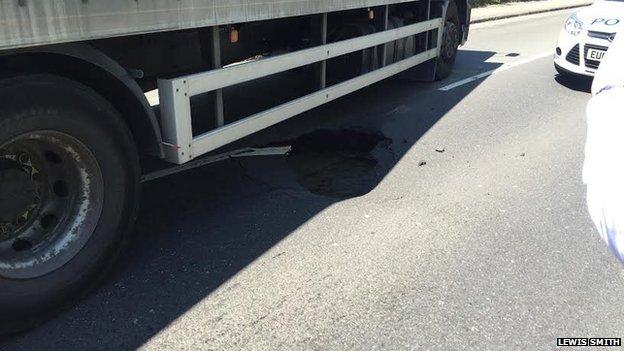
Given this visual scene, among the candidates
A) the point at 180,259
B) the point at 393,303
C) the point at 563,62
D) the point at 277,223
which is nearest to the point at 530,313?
the point at 393,303

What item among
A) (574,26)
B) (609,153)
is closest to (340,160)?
(609,153)

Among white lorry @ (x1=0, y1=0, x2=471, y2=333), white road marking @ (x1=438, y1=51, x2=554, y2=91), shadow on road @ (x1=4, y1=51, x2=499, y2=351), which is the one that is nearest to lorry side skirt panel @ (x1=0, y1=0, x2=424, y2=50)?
white lorry @ (x1=0, y1=0, x2=471, y2=333)

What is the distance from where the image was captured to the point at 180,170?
4820 mm

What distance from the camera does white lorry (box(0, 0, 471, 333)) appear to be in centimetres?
257

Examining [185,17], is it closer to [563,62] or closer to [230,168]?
[230,168]

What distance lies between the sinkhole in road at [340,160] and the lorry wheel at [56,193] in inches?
75.1

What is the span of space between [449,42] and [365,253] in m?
5.92

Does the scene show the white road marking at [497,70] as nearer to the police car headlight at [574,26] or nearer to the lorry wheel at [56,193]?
the police car headlight at [574,26]

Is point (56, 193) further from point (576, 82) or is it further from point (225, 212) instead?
point (576, 82)

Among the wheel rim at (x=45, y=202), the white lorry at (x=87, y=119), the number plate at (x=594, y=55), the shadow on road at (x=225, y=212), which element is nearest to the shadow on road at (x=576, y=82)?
the number plate at (x=594, y=55)

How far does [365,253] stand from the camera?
145 inches

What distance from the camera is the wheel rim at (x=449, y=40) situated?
333 inches

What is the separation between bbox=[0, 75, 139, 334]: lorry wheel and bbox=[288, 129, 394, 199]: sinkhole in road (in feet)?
6.26

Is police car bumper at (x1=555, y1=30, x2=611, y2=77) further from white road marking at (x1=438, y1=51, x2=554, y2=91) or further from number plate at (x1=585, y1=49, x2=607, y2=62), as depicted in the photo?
white road marking at (x1=438, y1=51, x2=554, y2=91)
